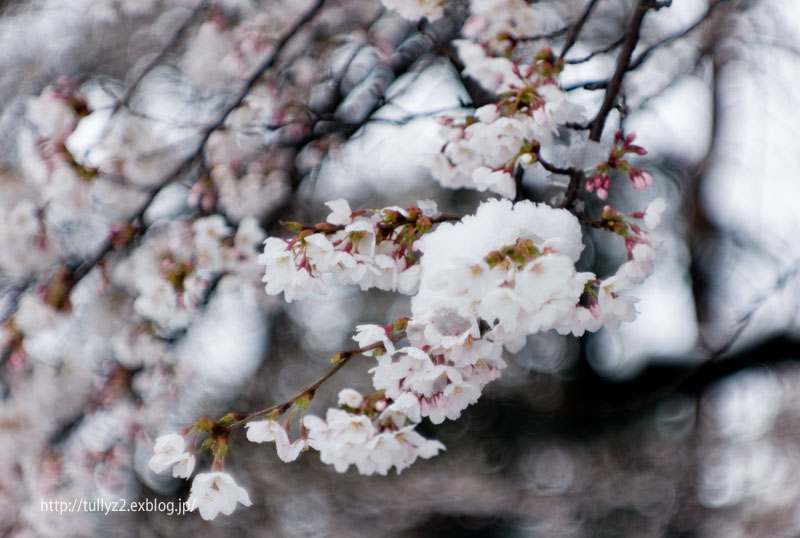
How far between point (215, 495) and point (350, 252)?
1.45 ft

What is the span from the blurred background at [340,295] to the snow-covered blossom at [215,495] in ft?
2.74

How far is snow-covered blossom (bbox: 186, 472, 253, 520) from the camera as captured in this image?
958mm

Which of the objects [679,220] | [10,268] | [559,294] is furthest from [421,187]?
[559,294]

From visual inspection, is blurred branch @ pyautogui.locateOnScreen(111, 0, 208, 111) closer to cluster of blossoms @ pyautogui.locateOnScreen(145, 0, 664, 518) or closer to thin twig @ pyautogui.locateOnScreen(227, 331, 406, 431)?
cluster of blossoms @ pyautogui.locateOnScreen(145, 0, 664, 518)

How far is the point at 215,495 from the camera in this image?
3.20 feet

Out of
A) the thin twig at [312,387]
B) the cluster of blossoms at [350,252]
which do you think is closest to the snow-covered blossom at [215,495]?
the thin twig at [312,387]

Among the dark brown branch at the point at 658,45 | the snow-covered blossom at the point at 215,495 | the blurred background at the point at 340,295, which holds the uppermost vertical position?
the dark brown branch at the point at 658,45

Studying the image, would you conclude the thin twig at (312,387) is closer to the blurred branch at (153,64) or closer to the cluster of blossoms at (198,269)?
the cluster of blossoms at (198,269)

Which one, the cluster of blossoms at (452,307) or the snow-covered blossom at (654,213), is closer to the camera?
the cluster of blossoms at (452,307)

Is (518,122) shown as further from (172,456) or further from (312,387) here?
(172,456)

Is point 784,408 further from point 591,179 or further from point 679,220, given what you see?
point 591,179

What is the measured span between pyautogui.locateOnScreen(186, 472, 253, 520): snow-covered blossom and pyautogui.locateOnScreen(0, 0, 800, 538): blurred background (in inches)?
32.8

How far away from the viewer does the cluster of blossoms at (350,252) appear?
2.97 feet

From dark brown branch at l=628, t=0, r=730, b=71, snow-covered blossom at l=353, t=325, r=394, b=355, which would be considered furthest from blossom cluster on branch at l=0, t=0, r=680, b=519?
dark brown branch at l=628, t=0, r=730, b=71
